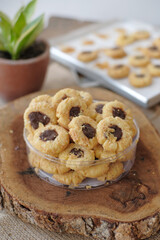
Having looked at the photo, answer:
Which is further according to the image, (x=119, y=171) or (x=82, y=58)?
(x=82, y=58)

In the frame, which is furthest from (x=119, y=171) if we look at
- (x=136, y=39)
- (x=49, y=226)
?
(x=136, y=39)

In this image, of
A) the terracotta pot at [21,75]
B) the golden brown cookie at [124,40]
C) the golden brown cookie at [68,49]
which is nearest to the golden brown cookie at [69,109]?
the terracotta pot at [21,75]

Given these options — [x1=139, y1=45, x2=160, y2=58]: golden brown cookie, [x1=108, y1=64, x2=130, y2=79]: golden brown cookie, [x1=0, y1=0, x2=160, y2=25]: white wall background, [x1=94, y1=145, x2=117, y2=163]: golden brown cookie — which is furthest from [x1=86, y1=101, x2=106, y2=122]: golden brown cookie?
[x1=0, y1=0, x2=160, y2=25]: white wall background

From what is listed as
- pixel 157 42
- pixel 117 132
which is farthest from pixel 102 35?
pixel 117 132

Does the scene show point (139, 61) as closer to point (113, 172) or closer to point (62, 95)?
point (62, 95)

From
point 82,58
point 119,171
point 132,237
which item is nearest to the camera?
point 132,237

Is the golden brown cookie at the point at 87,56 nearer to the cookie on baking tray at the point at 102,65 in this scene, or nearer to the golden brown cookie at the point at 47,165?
the cookie on baking tray at the point at 102,65

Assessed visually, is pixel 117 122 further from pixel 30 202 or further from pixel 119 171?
pixel 30 202

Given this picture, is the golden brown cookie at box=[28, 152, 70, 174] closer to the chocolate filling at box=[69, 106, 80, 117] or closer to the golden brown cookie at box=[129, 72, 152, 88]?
the chocolate filling at box=[69, 106, 80, 117]
